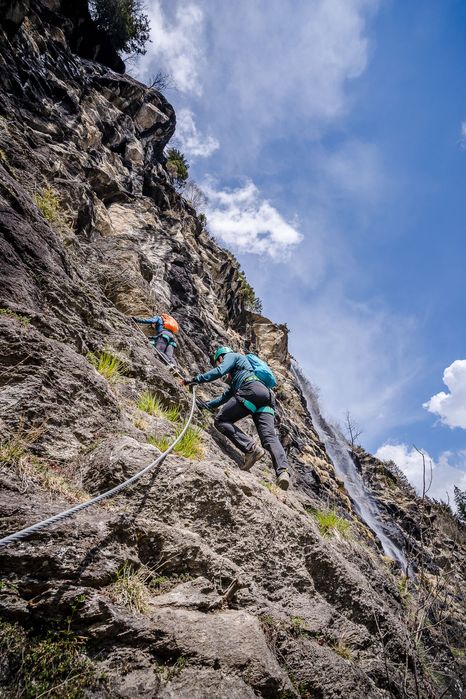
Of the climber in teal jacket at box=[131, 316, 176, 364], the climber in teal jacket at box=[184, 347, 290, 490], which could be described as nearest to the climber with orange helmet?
the climber in teal jacket at box=[131, 316, 176, 364]

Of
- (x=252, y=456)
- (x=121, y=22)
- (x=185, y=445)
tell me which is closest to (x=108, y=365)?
(x=185, y=445)

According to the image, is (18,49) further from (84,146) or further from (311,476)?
(311,476)

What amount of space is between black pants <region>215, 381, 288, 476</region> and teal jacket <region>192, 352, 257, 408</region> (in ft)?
0.63

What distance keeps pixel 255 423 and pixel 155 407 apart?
5.64ft

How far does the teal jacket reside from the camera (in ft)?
19.8

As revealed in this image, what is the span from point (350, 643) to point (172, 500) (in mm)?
2260

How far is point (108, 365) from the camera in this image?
15.4 feet

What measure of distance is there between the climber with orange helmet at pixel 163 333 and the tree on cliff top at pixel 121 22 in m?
20.8

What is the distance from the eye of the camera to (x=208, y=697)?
2.05 meters

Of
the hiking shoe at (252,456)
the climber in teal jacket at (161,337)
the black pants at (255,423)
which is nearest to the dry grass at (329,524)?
the black pants at (255,423)

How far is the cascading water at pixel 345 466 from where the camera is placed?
21609mm

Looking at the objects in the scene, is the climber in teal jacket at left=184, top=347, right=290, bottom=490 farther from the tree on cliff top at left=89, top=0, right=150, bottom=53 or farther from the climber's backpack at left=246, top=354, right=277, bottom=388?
the tree on cliff top at left=89, top=0, right=150, bottom=53

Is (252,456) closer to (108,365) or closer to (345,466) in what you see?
(108,365)

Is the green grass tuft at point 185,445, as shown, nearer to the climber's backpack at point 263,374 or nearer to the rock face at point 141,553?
the rock face at point 141,553
